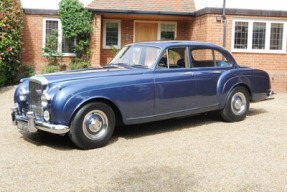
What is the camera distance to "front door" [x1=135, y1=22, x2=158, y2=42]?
16.1 m

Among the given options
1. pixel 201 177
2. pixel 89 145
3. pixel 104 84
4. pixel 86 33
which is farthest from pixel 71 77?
pixel 86 33

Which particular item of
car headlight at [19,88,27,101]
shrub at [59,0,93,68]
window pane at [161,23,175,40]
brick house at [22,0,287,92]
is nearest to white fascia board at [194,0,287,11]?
brick house at [22,0,287,92]

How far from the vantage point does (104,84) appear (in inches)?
230

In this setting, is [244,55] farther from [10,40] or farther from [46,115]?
[46,115]

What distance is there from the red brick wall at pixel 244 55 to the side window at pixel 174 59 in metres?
7.39

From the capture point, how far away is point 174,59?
273 inches

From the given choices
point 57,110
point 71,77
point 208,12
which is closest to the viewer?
point 57,110

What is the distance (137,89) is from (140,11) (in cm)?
916

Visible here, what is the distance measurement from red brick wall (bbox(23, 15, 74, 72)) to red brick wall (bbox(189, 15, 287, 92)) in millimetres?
6382

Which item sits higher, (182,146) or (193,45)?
(193,45)

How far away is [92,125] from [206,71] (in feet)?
8.76

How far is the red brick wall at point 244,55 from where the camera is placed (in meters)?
14.0

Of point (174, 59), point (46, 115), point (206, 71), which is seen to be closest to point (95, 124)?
point (46, 115)

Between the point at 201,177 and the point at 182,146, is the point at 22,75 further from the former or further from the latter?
the point at 201,177
